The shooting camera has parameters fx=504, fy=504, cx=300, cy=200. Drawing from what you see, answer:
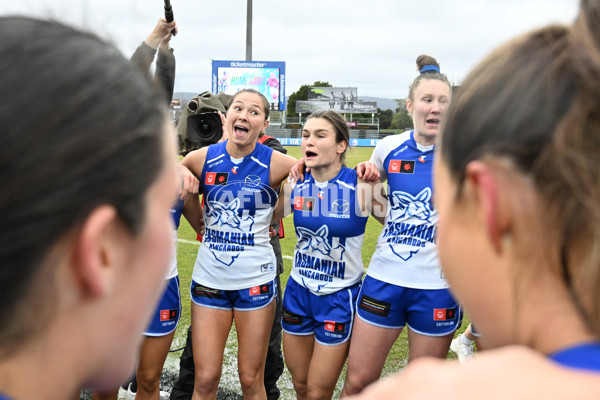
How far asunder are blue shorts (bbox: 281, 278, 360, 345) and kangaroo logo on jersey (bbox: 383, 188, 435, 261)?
0.49 metres

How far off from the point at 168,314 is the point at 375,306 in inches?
60.3

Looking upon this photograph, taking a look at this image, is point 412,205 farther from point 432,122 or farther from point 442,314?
point 442,314

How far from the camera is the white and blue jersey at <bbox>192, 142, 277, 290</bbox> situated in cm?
393

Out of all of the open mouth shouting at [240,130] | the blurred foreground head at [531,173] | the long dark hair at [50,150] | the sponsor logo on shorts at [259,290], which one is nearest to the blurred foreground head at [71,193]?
the long dark hair at [50,150]

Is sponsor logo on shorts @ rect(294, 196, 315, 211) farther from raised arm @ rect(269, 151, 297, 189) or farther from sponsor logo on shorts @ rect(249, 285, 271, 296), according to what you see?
sponsor logo on shorts @ rect(249, 285, 271, 296)

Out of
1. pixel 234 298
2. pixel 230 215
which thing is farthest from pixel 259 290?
pixel 230 215

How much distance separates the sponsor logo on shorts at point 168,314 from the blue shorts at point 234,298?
7.7 inches

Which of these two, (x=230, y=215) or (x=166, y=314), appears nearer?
(x=166, y=314)

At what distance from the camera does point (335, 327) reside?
376cm

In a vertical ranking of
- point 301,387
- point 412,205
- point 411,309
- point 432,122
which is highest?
point 432,122

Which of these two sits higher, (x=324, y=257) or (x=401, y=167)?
(x=401, y=167)

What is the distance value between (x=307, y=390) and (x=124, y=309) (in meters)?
3.25

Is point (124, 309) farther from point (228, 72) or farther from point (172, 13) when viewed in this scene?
point (228, 72)

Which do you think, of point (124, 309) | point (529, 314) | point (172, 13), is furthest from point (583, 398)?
point (172, 13)
